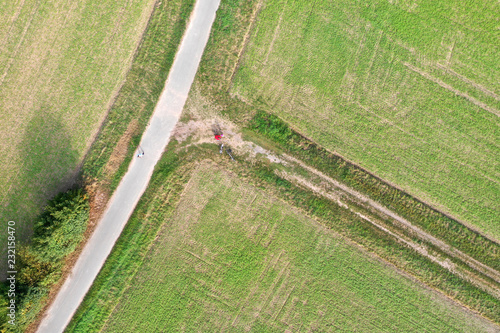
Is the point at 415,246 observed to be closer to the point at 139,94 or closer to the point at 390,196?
the point at 390,196

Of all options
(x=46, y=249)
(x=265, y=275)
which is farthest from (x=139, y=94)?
(x=265, y=275)

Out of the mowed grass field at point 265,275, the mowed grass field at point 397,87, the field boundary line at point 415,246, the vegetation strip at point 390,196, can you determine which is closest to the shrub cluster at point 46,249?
the mowed grass field at point 265,275

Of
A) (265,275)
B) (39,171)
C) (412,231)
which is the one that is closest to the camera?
(39,171)

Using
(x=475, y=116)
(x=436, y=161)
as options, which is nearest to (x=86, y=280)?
(x=436, y=161)

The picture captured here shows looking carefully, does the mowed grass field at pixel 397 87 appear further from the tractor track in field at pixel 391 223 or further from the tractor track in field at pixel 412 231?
the tractor track in field at pixel 391 223

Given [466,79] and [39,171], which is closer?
[39,171]

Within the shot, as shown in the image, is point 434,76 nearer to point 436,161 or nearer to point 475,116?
point 475,116
